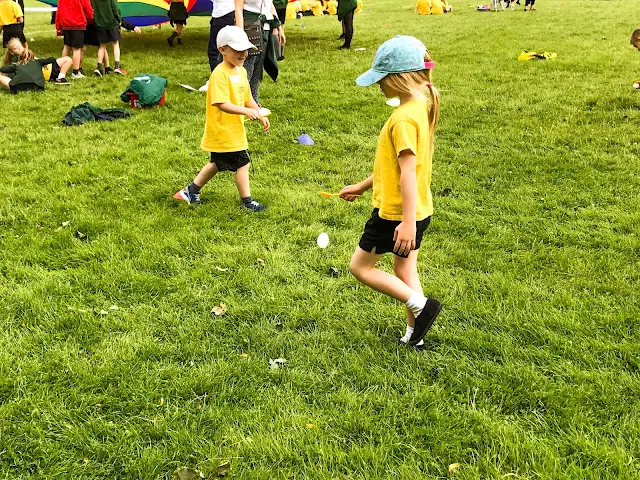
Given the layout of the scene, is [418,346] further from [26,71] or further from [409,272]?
[26,71]

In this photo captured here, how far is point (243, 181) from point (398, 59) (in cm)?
261

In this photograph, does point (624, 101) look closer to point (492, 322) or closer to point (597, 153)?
point (597, 153)

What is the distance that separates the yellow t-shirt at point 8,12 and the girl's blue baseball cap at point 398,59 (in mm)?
10205

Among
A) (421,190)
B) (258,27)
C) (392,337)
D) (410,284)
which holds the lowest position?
(392,337)

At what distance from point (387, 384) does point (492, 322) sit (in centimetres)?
90

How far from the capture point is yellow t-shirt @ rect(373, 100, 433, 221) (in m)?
2.64

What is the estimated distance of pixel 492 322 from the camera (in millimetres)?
3410

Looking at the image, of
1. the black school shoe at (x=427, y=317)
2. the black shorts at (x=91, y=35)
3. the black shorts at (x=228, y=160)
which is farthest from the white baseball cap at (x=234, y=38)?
the black shorts at (x=91, y=35)

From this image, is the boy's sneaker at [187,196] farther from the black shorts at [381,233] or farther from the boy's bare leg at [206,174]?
the black shorts at [381,233]

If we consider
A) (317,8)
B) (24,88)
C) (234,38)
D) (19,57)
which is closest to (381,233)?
(234,38)

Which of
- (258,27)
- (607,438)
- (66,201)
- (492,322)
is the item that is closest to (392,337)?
(492,322)

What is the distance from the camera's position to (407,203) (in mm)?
2680

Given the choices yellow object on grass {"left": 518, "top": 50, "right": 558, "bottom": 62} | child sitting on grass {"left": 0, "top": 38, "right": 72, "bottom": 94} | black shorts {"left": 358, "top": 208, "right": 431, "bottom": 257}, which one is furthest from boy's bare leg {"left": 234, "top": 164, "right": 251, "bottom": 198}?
yellow object on grass {"left": 518, "top": 50, "right": 558, "bottom": 62}

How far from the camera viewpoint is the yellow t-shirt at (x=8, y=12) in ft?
33.5
